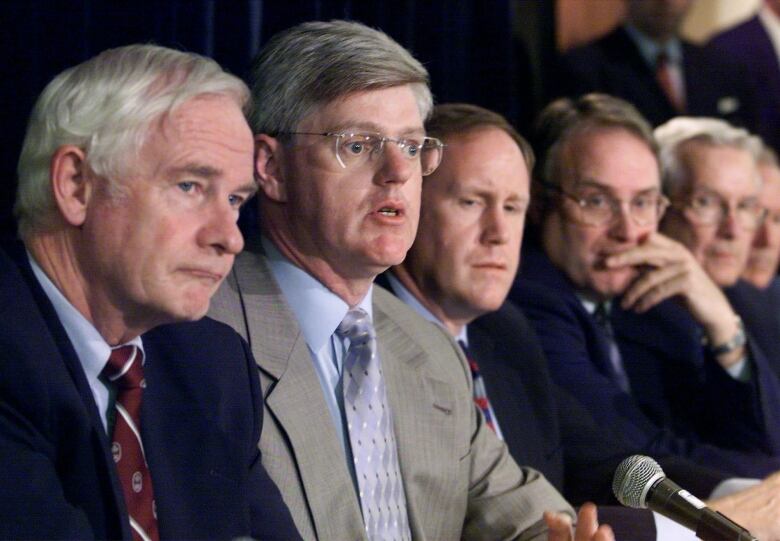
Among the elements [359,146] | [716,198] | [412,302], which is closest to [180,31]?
[359,146]

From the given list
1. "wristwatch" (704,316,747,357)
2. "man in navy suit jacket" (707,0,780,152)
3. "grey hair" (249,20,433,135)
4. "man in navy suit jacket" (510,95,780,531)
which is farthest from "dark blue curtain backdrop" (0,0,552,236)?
"man in navy suit jacket" (707,0,780,152)

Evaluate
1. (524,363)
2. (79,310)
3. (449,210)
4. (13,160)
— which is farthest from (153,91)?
(524,363)

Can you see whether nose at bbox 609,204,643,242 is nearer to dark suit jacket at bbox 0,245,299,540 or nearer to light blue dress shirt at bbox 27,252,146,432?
dark suit jacket at bbox 0,245,299,540

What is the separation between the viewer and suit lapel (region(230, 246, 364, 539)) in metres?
2.14

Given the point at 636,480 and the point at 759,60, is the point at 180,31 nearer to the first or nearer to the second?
the point at 636,480

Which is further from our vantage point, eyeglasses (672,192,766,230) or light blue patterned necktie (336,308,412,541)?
eyeglasses (672,192,766,230)

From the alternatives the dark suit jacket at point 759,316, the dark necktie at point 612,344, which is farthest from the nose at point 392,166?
the dark suit jacket at point 759,316

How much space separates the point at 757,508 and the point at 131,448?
138 centimetres

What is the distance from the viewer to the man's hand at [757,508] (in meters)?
2.64

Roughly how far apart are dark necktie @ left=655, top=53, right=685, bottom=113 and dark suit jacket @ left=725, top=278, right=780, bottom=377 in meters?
0.87

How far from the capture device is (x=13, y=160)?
8.30 ft

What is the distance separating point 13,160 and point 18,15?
29 cm

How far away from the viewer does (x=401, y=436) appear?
7.64 ft

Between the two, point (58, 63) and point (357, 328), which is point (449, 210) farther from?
point (58, 63)
